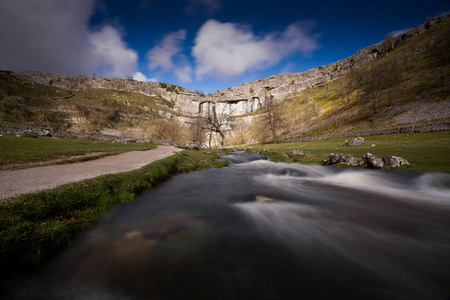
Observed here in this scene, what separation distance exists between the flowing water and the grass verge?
0.41 m

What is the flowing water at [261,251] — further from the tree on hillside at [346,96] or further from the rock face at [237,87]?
the rock face at [237,87]

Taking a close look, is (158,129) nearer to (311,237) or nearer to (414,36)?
(311,237)

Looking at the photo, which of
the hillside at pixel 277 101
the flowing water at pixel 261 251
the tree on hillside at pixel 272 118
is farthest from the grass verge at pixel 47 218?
the tree on hillside at pixel 272 118

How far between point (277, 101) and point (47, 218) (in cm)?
12324

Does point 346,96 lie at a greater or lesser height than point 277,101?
lesser

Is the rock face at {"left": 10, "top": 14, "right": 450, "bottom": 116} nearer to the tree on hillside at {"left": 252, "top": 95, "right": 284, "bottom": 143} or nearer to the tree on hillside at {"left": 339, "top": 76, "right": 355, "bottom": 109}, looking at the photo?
the tree on hillside at {"left": 339, "top": 76, "right": 355, "bottom": 109}

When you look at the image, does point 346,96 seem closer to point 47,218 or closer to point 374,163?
point 374,163

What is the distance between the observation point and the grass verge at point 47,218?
3148mm

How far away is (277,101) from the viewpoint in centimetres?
11350

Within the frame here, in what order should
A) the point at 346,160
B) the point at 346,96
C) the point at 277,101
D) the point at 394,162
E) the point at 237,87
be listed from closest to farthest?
the point at 394,162
the point at 346,160
the point at 346,96
the point at 277,101
the point at 237,87

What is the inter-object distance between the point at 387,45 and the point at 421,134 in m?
164

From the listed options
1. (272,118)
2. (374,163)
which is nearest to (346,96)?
(272,118)

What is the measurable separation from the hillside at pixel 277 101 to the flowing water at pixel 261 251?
34815mm

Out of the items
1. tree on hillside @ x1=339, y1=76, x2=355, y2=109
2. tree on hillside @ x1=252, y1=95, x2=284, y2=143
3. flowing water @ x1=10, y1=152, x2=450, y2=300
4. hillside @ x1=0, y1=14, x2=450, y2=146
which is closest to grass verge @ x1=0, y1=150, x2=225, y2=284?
flowing water @ x1=10, y1=152, x2=450, y2=300
